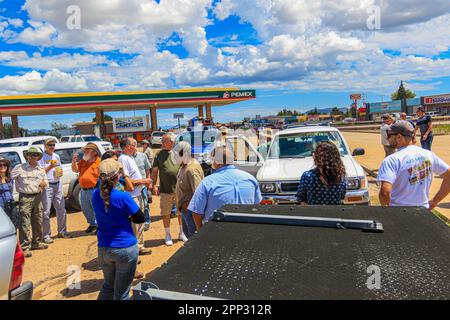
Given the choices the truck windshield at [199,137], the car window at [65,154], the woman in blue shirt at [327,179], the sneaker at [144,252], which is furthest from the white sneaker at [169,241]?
the truck windshield at [199,137]

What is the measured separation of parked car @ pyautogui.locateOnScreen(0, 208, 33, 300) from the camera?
2545 millimetres

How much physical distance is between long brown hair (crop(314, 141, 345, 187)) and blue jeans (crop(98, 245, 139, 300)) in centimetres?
189

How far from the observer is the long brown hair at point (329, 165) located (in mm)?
3369

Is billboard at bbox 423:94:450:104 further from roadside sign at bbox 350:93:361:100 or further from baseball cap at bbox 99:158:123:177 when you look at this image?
baseball cap at bbox 99:158:123:177

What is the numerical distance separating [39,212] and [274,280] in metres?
5.85

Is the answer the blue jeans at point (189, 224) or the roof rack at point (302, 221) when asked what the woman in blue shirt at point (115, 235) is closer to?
the blue jeans at point (189, 224)

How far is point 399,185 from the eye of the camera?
3.37 meters

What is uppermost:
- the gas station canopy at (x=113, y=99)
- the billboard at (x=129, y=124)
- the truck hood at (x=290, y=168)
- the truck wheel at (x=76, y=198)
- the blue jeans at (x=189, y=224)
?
the gas station canopy at (x=113, y=99)

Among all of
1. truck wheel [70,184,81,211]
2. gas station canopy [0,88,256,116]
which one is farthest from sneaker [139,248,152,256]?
gas station canopy [0,88,256,116]

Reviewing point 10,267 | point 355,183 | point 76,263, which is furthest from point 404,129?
point 76,263

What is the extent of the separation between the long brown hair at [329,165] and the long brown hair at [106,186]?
74.7 inches

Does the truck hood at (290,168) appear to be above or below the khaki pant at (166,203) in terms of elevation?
above

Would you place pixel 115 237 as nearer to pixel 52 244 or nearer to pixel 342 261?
pixel 342 261

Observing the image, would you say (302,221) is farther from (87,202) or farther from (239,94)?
(239,94)
